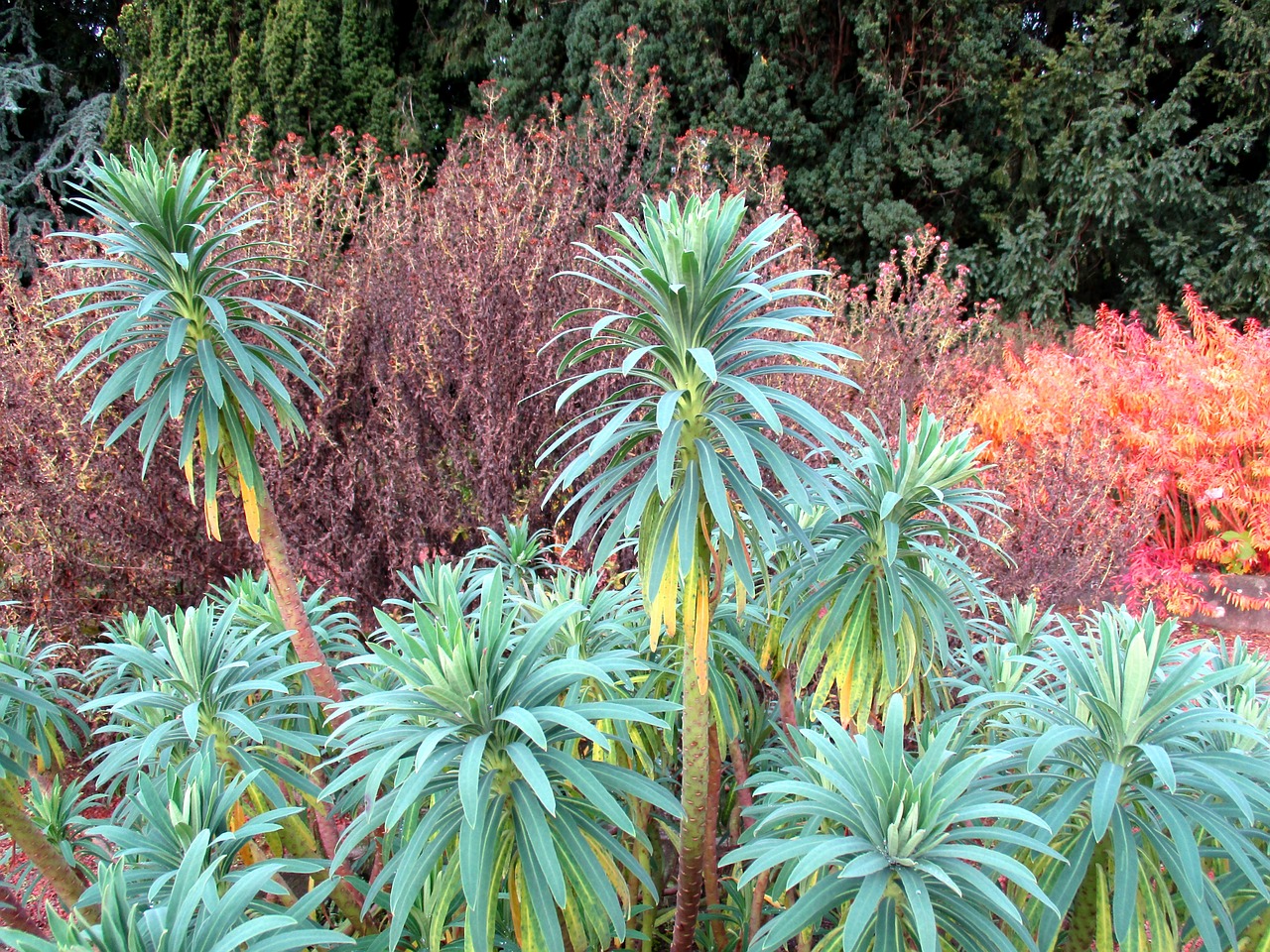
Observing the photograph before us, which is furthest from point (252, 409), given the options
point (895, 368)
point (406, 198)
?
point (895, 368)

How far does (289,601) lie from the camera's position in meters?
1.98

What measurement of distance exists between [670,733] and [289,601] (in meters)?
1.07

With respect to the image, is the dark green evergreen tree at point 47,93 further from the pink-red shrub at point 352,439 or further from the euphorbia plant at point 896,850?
the euphorbia plant at point 896,850

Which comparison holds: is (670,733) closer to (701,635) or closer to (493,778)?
(701,635)

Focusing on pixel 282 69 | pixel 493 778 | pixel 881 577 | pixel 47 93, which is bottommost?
pixel 493 778

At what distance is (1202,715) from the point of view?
1357mm

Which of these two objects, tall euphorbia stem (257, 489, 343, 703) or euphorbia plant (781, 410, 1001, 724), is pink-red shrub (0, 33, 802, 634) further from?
euphorbia plant (781, 410, 1001, 724)

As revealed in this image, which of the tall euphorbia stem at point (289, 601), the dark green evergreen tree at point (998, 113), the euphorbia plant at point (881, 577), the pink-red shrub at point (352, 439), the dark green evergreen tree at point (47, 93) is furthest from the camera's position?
the dark green evergreen tree at point (47, 93)

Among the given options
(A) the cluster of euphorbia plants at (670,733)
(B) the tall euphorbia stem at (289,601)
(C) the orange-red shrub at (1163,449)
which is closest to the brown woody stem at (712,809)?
(A) the cluster of euphorbia plants at (670,733)

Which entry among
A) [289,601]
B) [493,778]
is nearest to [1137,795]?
[493,778]

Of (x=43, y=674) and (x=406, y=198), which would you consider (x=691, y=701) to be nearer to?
(x=43, y=674)

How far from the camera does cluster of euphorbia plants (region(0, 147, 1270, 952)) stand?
1226mm

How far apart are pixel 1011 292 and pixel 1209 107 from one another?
4.54 m

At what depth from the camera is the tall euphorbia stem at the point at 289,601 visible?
198 centimetres
